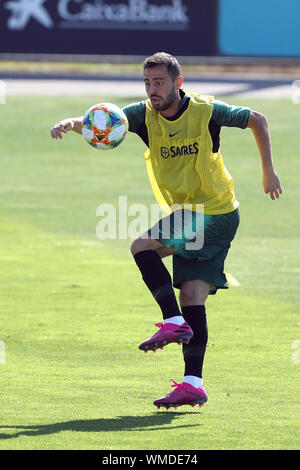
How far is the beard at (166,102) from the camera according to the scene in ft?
21.6

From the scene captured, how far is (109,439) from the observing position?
5.74 metres

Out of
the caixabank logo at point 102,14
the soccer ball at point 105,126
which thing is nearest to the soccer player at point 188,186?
the soccer ball at point 105,126

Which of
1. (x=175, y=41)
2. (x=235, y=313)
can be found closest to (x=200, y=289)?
(x=235, y=313)

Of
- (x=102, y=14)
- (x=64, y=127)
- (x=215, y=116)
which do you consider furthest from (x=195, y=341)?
(x=102, y=14)

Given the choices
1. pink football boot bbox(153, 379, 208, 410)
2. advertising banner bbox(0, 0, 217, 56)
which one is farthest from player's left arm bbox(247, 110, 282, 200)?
advertising banner bbox(0, 0, 217, 56)

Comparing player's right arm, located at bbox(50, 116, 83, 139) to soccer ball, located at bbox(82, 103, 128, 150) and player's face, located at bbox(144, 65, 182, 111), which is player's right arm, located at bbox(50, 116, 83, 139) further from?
player's face, located at bbox(144, 65, 182, 111)

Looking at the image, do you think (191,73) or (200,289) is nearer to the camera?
(200,289)

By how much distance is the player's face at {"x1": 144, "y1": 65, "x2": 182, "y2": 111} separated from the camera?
21.5ft

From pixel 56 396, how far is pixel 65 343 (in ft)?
5.70

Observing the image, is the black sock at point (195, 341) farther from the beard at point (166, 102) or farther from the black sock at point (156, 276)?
the beard at point (166, 102)

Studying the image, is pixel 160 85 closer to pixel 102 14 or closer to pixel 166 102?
pixel 166 102

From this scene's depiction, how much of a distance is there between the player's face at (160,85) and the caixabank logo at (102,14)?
22.8m

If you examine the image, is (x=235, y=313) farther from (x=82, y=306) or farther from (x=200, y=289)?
(x=200, y=289)

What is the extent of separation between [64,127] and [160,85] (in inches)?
26.1
